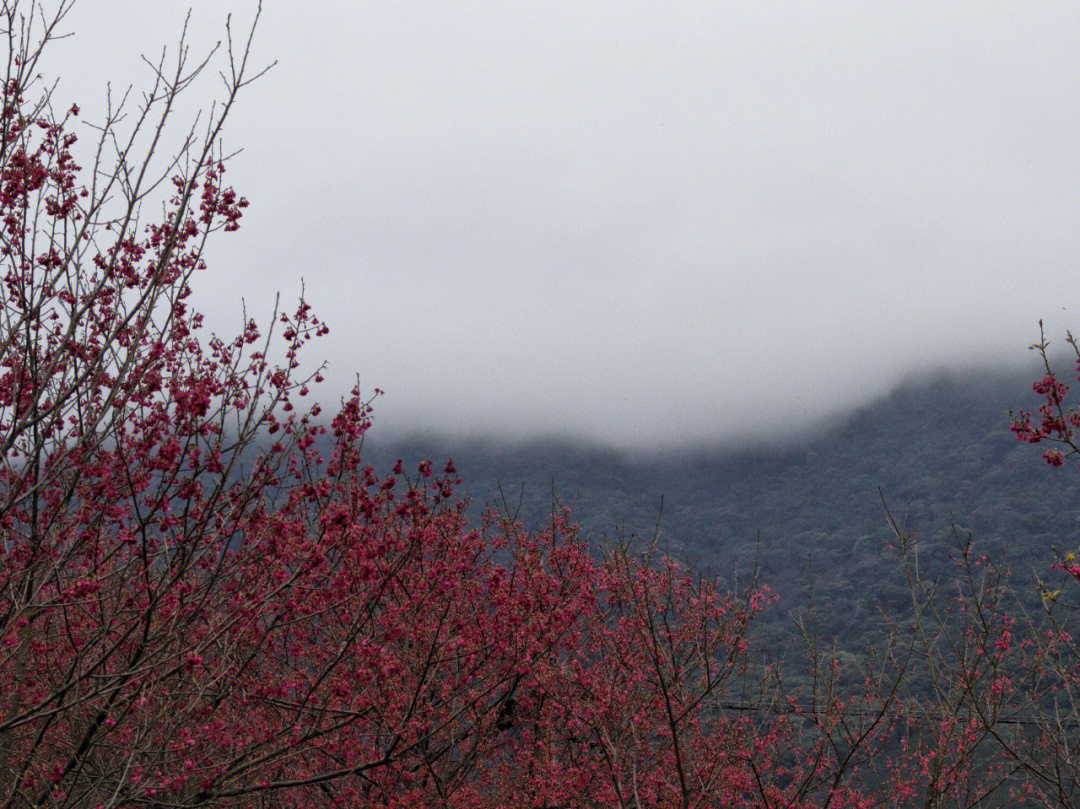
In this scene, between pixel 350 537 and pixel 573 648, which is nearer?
pixel 350 537

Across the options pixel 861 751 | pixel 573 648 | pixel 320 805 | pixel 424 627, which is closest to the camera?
pixel 424 627

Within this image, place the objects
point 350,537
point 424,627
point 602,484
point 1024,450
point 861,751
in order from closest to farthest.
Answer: point 350,537 → point 424,627 → point 861,751 → point 1024,450 → point 602,484

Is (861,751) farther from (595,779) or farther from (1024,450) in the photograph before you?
(1024,450)

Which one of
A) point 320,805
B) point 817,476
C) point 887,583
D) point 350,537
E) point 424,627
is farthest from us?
point 817,476

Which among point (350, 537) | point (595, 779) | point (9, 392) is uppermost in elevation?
point (9, 392)

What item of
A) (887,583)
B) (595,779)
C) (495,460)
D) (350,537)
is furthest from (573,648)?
(495,460)

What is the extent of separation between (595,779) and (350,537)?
1035 cm

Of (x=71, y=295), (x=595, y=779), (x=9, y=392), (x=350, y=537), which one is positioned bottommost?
Result: (x=595, y=779)

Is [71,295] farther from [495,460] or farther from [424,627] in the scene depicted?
[495,460]

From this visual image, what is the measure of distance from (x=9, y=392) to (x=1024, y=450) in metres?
61.6

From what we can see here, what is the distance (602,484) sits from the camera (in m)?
75.1

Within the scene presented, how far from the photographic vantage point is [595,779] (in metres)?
14.7

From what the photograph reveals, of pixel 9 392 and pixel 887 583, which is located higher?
pixel 9 392

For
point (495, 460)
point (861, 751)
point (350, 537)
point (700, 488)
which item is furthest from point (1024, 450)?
point (350, 537)
